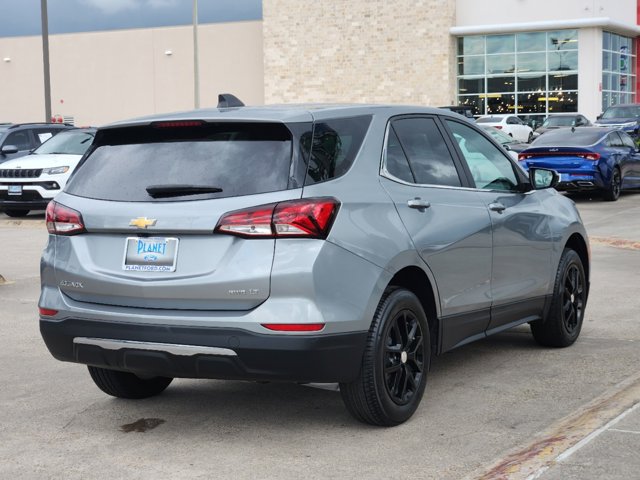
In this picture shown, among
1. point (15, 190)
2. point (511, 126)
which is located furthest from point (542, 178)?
point (511, 126)

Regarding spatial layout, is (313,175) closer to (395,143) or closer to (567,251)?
(395,143)

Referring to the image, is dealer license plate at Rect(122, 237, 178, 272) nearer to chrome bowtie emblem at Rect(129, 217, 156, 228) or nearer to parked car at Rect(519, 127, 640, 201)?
chrome bowtie emblem at Rect(129, 217, 156, 228)

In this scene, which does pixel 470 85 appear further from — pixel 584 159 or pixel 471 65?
pixel 584 159

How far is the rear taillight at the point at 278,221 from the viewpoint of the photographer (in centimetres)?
505

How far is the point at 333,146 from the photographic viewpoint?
5.48 m

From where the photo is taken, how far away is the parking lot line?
4.65m

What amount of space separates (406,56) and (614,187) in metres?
34.2

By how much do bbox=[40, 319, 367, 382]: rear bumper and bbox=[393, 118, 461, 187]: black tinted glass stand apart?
4.37 feet

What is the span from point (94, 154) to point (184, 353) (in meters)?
1.37

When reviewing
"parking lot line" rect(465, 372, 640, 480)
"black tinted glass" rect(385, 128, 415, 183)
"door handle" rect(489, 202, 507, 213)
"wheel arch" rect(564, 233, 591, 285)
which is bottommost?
"parking lot line" rect(465, 372, 640, 480)

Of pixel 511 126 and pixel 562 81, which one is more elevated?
pixel 562 81

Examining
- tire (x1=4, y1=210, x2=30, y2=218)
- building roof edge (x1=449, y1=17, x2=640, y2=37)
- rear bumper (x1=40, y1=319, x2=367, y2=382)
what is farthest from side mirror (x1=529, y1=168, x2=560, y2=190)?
building roof edge (x1=449, y1=17, x2=640, y2=37)

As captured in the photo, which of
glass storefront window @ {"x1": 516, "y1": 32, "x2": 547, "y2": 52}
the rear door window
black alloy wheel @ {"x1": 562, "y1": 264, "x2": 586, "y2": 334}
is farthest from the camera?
glass storefront window @ {"x1": 516, "y1": 32, "x2": 547, "y2": 52}

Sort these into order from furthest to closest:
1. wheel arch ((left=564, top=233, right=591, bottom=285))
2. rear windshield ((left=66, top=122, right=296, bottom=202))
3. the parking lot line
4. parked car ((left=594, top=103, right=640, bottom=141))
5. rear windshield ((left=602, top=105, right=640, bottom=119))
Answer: rear windshield ((left=602, top=105, right=640, bottom=119)) → parked car ((left=594, top=103, right=640, bottom=141)) → wheel arch ((left=564, top=233, right=591, bottom=285)) → rear windshield ((left=66, top=122, right=296, bottom=202)) → the parking lot line
